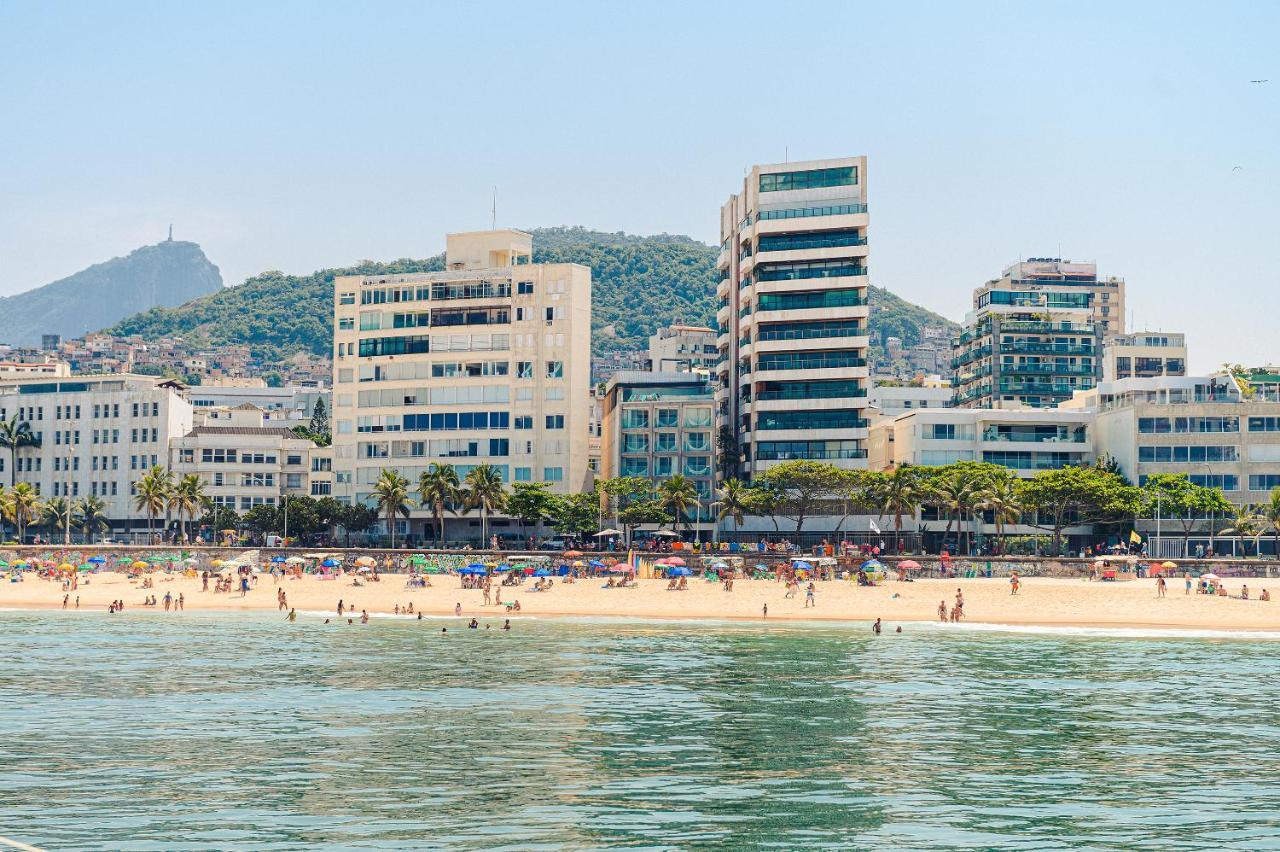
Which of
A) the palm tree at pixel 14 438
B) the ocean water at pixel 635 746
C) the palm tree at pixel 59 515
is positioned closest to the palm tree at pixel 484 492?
the palm tree at pixel 59 515

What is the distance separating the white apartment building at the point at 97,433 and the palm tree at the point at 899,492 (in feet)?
282

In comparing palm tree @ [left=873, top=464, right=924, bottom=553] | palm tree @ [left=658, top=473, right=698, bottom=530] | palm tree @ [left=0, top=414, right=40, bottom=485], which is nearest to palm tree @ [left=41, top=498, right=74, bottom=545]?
palm tree @ [left=0, top=414, right=40, bottom=485]

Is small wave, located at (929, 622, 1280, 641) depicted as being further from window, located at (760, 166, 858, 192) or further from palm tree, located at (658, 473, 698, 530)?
window, located at (760, 166, 858, 192)

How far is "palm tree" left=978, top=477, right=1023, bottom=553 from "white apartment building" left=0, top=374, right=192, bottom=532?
3723 inches

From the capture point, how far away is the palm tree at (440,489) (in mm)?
139250

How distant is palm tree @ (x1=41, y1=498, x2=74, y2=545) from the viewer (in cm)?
16262

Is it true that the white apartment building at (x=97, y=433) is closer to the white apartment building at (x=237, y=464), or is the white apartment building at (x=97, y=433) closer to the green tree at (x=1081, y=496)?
the white apartment building at (x=237, y=464)

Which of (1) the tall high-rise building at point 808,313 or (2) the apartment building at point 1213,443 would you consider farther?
(1) the tall high-rise building at point 808,313

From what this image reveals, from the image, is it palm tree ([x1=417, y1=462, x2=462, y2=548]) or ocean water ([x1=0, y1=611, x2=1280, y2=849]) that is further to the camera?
palm tree ([x1=417, y1=462, x2=462, y2=548])

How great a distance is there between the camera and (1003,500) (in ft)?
415

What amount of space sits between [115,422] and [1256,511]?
408 feet

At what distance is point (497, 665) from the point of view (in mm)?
68625

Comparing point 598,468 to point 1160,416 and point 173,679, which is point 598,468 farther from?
point 173,679

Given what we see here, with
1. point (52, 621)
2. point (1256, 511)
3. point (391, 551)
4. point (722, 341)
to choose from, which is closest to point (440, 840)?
point (52, 621)
